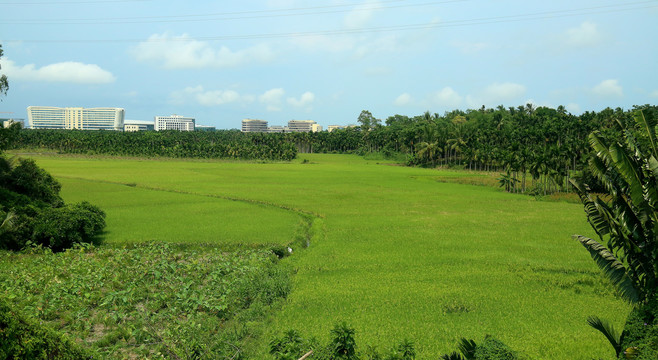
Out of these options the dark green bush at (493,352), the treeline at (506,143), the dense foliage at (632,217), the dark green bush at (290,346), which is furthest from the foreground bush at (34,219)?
the treeline at (506,143)

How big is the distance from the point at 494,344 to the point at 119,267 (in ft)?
40.5

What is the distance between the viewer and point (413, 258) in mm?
16656

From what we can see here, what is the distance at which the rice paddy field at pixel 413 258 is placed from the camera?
10258 mm

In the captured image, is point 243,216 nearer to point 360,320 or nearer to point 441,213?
point 441,213

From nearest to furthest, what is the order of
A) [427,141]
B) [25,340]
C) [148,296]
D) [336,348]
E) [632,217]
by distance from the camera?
[25,340]
[336,348]
[632,217]
[148,296]
[427,141]

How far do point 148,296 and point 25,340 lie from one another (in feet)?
24.1

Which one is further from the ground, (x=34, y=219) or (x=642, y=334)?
(x=642, y=334)

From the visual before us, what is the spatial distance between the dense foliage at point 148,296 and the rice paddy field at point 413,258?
1.04m

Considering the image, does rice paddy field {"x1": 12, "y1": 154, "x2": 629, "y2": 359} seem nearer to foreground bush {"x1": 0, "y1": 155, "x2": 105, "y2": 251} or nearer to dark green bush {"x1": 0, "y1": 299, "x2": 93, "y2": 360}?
foreground bush {"x1": 0, "y1": 155, "x2": 105, "y2": 251}

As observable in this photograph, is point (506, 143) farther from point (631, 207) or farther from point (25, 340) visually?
point (25, 340)

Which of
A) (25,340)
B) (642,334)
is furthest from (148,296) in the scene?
(642,334)

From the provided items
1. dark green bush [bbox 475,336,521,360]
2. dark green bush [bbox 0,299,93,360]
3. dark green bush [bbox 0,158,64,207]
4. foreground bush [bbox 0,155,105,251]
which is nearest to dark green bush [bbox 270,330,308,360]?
dark green bush [bbox 475,336,521,360]

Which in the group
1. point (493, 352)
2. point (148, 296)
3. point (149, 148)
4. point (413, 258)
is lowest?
point (148, 296)

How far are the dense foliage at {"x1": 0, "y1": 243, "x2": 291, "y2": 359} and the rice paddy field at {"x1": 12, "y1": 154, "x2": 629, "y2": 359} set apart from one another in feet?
3.42
